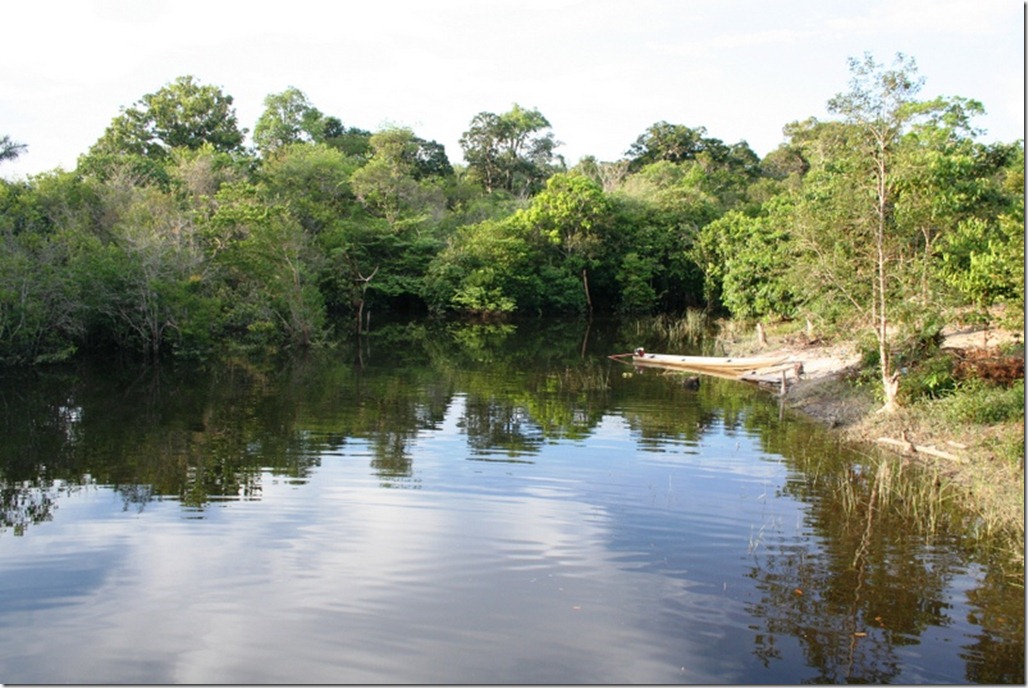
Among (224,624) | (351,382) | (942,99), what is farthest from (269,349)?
(942,99)

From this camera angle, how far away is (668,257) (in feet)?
175

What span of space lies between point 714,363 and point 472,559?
1827 cm

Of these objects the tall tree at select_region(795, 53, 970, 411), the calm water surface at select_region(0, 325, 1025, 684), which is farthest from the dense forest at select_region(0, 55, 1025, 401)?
the calm water surface at select_region(0, 325, 1025, 684)

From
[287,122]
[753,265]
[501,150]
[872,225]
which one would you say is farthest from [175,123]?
[872,225]

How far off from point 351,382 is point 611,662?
1906 cm

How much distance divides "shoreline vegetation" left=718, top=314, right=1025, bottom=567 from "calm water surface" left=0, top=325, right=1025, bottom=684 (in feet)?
2.56

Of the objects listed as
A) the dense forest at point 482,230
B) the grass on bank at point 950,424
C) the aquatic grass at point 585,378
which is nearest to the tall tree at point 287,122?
the dense forest at point 482,230

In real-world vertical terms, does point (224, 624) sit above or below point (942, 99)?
below

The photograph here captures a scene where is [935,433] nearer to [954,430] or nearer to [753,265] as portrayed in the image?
[954,430]

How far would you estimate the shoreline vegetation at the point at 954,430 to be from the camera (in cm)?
1188

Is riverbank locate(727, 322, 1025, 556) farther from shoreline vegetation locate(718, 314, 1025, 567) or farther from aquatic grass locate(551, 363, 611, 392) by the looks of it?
aquatic grass locate(551, 363, 611, 392)

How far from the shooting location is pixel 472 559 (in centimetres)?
1044

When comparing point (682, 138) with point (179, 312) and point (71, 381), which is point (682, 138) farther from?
point (71, 381)

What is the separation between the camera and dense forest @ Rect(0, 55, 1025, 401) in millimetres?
18031
